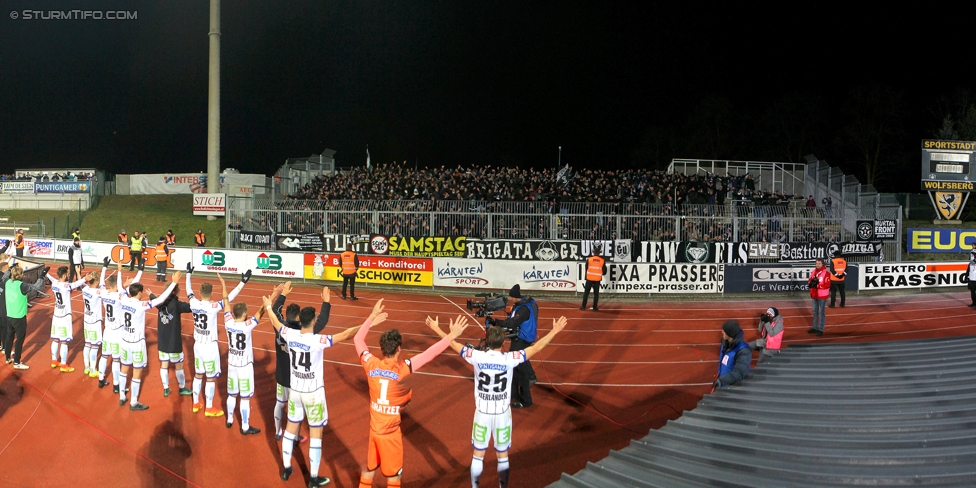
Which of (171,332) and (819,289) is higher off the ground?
(819,289)

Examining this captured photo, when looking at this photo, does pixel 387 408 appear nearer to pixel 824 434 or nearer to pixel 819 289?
pixel 824 434

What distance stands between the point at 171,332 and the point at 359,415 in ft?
9.82

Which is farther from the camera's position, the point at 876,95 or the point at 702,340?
the point at 876,95

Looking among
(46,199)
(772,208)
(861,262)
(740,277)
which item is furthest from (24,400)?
(46,199)

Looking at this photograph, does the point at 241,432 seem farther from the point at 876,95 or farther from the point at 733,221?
the point at 876,95

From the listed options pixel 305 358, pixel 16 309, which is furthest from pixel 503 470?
pixel 16 309

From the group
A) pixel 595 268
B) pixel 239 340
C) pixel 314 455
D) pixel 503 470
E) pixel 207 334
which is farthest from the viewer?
pixel 595 268

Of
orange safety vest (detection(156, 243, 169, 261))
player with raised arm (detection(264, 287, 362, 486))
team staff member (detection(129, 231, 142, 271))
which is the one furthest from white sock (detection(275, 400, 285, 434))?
team staff member (detection(129, 231, 142, 271))

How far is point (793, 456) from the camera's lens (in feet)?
13.0

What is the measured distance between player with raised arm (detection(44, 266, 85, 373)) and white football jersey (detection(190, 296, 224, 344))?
305 cm

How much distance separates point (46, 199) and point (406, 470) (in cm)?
4416

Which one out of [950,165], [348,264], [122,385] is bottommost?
[122,385]

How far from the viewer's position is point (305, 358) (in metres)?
6.00

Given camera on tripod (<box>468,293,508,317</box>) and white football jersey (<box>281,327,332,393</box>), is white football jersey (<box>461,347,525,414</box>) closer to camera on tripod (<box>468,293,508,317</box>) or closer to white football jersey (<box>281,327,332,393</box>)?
white football jersey (<box>281,327,332,393</box>)
